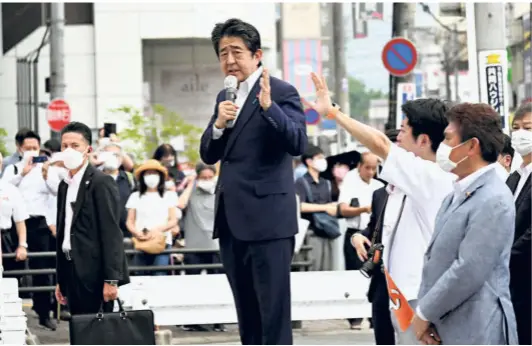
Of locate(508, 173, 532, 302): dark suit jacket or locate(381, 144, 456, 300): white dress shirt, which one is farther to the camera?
locate(508, 173, 532, 302): dark suit jacket

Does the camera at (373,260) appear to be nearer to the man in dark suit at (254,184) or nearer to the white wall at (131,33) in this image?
the man in dark suit at (254,184)

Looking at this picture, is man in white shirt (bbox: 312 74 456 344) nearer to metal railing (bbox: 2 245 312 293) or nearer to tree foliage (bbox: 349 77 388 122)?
metal railing (bbox: 2 245 312 293)

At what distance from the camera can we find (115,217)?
9.66 m

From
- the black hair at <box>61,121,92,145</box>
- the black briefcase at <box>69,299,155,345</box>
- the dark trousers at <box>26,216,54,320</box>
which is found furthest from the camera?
the dark trousers at <box>26,216,54,320</box>

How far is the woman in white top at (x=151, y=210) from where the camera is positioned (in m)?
14.5

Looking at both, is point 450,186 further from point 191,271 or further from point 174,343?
point 191,271

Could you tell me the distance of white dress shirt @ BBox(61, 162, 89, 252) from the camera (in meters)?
9.65

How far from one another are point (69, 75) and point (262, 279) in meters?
30.5

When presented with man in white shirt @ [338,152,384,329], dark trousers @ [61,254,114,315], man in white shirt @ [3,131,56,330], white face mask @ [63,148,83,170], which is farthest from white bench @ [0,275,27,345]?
man in white shirt @ [338,152,384,329]

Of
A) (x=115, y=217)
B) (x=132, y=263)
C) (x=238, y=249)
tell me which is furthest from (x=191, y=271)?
(x=238, y=249)

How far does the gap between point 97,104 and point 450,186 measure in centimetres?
3093

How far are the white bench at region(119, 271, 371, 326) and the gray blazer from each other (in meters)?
6.36

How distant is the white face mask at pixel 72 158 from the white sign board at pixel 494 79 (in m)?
5.47

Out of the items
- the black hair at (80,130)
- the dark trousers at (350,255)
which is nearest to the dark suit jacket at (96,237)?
the black hair at (80,130)
